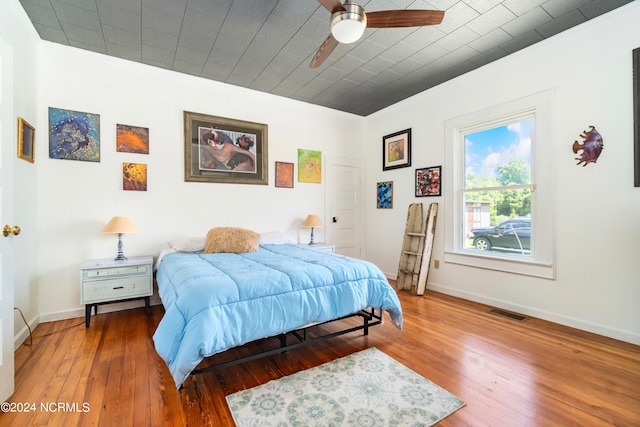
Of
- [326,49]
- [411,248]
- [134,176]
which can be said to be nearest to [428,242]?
[411,248]

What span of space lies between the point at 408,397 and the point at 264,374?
37.5 inches

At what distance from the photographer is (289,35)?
8.97ft

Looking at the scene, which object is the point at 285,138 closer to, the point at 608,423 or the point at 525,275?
the point at 525,275

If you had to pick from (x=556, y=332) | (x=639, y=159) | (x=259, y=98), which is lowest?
(x=556, y=332)

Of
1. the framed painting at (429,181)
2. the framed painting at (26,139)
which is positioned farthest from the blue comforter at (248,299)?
the framed painting at (429,181)

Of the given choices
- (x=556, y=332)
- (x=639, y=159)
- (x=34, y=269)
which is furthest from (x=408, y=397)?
(x=34, y=269)

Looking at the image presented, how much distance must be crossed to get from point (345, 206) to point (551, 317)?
3059mm

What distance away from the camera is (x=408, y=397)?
1.68 metres

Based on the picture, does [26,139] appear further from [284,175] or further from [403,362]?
[403,362]

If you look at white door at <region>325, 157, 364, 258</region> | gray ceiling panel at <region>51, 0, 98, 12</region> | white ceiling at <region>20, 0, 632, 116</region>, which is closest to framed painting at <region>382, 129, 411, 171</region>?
white door at <region>325, 157, 364, 258</region>

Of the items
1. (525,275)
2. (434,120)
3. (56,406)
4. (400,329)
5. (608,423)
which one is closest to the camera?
(608,423)

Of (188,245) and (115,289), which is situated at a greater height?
(188,245)

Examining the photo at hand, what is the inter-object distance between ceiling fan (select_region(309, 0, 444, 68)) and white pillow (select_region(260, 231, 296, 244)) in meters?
2.54

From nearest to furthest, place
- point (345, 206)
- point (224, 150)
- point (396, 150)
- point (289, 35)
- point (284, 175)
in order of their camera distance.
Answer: point (289, 35) < point (224, 150) < point (284, 175) < point (396, 150) < point (345, 206)
